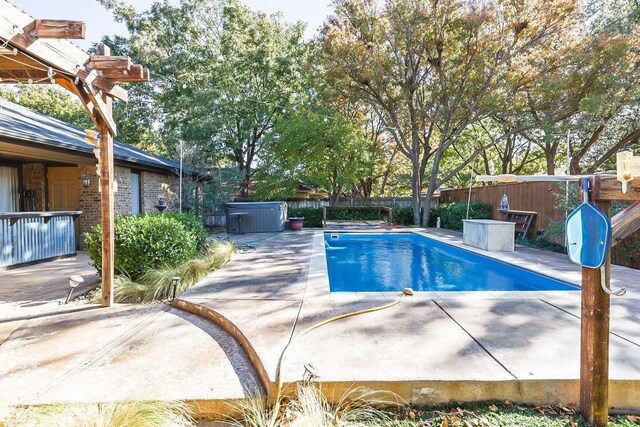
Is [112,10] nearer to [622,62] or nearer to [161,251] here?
[161,251]

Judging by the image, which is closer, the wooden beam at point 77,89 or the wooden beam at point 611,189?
the wooden beam at point 611,189

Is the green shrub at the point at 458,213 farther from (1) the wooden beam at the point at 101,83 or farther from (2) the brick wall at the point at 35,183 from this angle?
(2) the brick wall at the point at 35,183

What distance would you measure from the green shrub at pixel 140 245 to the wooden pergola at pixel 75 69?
2.87 feet

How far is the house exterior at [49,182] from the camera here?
243 inches

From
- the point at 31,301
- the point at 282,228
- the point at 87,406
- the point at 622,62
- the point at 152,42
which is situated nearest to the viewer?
the point at 87,406

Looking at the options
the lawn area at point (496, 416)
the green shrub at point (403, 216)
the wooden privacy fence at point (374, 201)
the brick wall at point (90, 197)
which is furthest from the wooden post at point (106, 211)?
the wooden privacy fence at point (374, 201)

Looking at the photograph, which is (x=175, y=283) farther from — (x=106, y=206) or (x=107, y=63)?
(x=107, y=63)

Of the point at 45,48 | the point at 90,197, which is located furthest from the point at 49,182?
the point at 45,48

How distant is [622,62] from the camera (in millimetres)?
10102

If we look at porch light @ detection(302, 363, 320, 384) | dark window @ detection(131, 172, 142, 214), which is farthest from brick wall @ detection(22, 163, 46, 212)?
porch light @ detection(302, 363, 320, 384)

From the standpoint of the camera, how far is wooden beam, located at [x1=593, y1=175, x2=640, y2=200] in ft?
5.82

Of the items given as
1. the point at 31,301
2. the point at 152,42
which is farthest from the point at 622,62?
the point at 152,42

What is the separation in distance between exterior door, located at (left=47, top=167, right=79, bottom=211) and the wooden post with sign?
34.0ft

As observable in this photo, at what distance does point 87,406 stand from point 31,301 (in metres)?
3.17
